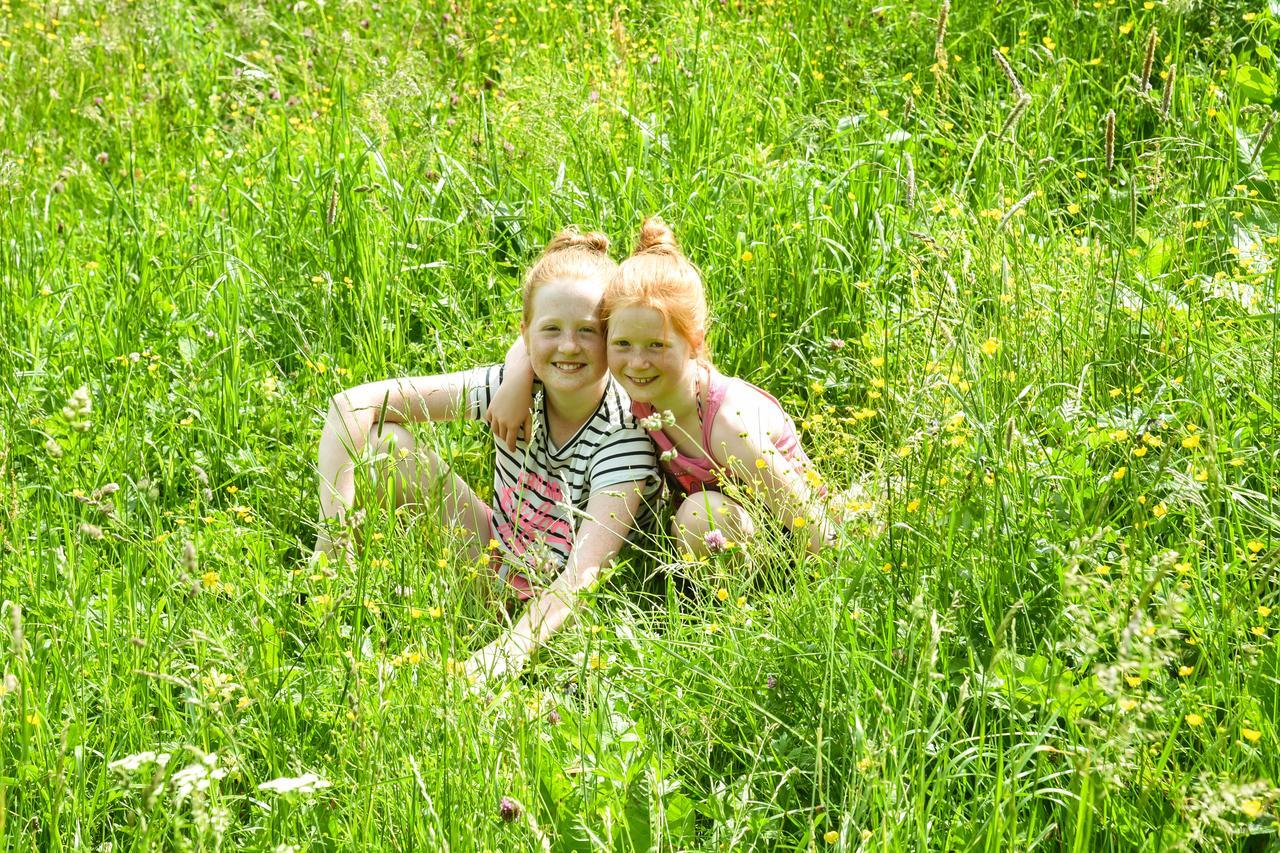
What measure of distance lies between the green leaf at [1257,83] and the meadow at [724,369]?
11cm

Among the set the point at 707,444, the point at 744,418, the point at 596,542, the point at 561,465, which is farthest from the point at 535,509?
the point at 744,418

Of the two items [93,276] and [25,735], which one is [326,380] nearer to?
[93,276]

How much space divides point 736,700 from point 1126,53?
2.98m

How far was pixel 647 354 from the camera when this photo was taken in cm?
284

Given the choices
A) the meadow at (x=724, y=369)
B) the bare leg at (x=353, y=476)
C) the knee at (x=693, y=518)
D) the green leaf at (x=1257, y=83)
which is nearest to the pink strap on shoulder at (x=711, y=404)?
the knee at (x=693, y=518)

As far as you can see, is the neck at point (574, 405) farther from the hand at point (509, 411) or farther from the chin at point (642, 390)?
the chin at point (642, 390)

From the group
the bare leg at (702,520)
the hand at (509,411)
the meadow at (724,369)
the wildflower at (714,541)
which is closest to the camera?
the meadow at (724,369)

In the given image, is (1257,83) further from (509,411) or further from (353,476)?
(353,476)

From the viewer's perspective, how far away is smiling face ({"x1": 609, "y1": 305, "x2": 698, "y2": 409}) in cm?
280

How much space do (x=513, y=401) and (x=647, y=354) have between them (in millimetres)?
380

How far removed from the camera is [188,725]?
2107mm

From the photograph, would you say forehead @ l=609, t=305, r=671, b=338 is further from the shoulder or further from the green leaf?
the green leaf

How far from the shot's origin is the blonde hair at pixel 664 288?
2.80 metres

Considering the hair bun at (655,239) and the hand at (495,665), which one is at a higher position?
the hair bun at (655,239)
